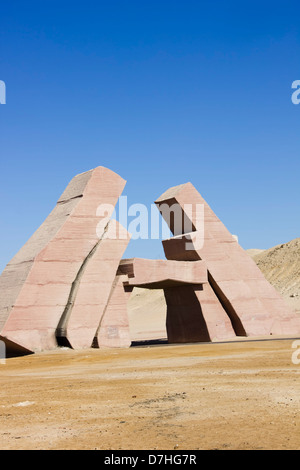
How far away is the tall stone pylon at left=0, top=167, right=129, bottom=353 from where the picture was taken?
1753cm

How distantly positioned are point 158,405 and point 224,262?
1477 centimetres

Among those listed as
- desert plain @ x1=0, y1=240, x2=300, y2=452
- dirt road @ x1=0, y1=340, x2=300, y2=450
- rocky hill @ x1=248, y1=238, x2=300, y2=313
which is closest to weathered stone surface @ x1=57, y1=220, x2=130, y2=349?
desert plain @ x1=0, y1=240, x2=300, y2=452

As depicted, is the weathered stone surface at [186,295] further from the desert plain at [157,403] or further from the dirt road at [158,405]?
the dirt road at [158,405]

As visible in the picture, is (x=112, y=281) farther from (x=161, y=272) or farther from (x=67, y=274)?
(x=161, y=272)

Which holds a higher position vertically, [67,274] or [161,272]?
[161,272]

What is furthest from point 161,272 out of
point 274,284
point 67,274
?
point 274,284

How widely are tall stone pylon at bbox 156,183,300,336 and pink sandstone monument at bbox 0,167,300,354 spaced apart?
39mm

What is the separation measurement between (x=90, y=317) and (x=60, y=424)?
12282 millimetres

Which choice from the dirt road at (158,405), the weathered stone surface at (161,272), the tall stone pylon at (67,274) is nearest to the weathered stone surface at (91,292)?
the tall stone pylon at (67,274)

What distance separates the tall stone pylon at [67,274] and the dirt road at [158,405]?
13.1 ft

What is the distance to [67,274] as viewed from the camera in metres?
18.7

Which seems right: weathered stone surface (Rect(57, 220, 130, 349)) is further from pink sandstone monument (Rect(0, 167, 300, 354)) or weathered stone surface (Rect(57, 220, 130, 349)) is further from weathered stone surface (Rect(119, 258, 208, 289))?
weathered stone surface (Rect(119, 258, 208, 289))

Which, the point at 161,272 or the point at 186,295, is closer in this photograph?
the point at 161,272

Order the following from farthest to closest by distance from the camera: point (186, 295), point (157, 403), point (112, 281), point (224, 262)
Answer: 1. point (224, 262)
2. point (186, 295)
3. point (112, 281)
4. point (157, 403)
